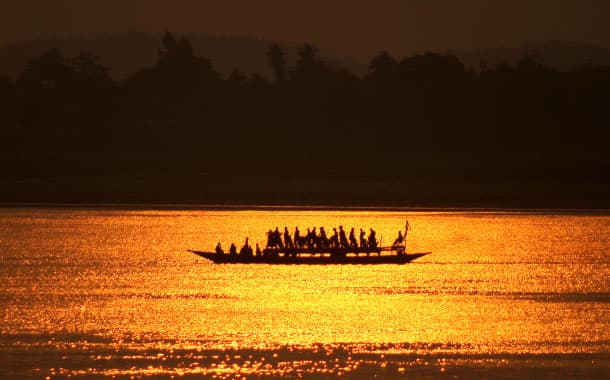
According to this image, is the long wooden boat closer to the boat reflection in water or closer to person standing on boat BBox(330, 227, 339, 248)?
the boat reflection in water

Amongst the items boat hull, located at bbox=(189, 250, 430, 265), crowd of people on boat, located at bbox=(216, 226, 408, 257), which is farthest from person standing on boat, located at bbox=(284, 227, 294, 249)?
boat hull, located at bbox=(189, 250, 430, 265)

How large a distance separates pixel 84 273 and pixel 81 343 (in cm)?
2025

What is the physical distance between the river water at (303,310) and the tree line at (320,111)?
5531 centimetres

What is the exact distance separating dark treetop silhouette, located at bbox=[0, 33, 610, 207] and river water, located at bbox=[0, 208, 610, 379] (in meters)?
30.5

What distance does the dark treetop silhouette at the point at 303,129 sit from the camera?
111500 mm

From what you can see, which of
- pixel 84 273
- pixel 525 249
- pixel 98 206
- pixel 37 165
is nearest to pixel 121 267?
pixel 84 273

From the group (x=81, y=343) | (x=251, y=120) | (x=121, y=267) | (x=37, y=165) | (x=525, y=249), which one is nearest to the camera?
(x=81, y=343)

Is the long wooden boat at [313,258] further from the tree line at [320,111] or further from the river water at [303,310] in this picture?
the tree line at [320,111]

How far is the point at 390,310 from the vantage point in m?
47.1

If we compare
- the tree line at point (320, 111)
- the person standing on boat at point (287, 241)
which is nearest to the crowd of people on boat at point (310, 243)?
the person standing on boat at point (287, 241)

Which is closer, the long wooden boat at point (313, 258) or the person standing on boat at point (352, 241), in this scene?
the long wooden boat at point (313, 258)

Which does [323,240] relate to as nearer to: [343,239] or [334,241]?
[334,241]

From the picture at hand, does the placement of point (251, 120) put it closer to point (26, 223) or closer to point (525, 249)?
point (26, 223)

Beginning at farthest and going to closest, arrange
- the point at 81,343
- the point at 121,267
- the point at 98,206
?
the point at 98,206, the point at 121,267, the point at 81,343
